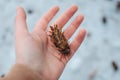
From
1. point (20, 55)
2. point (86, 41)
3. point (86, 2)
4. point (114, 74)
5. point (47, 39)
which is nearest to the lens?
point (20, 55)

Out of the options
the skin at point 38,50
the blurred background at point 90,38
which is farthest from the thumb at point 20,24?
the blurred background at point 90,38

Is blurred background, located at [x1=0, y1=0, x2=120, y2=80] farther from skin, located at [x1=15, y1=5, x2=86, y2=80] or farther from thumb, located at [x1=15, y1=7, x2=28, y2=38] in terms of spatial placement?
thumb, located at [x1=15, y1=7, x2=28, y2=38]

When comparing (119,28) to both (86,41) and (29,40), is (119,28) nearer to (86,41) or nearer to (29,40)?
(86,41)

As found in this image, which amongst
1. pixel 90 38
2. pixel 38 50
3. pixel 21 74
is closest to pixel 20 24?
pixel 38 50

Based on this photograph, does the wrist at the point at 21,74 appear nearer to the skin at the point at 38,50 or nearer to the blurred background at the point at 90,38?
the skin at the point at 38,50

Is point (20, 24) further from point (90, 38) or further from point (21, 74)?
point (90, 38)

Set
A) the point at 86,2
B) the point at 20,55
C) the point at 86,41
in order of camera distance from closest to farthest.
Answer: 1. the point at 20,55
2. the point at 86,41
3. the point at 86,2

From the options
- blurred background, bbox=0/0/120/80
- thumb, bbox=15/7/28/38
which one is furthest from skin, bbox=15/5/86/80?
blurred background, bbox=0/0/120/80

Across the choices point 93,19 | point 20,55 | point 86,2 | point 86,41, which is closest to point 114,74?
point 86,41
